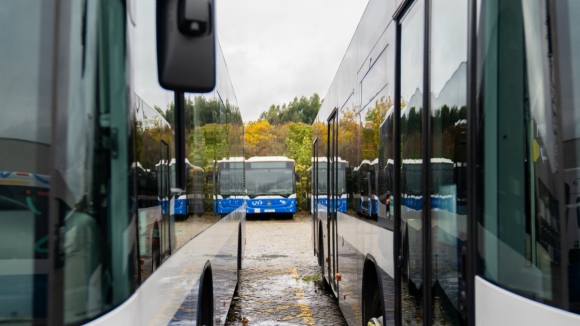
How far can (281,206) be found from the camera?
2861 centimetres

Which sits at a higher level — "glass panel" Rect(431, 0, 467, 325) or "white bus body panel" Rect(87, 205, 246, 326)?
"glass panel" Rect(431, 0, 467, 325)

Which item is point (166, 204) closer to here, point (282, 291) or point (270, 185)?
point (282, 291)

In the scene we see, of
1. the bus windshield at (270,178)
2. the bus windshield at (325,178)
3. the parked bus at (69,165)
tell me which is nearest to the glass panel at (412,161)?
the parked bus at (69,165)

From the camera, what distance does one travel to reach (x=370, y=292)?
5055 mm

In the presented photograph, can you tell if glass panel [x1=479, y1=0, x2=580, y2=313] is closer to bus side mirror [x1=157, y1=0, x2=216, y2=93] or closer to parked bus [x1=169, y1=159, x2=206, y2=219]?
bus side mirror [x1=157, y1=0, x2=216, y2=93]

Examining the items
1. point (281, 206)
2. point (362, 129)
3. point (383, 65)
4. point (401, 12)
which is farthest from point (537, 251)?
point (281, 206)

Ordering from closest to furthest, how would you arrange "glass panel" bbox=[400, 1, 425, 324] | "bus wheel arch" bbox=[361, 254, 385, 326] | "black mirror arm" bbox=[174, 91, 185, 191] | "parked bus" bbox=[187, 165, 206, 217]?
"black mirror arm" bbox=[174, 91, 185, 191], "glass panel" bbox=[400, 1, 425, 324], "parked bus" bbox=[187, 165, 206, 217], "bus wheel arch" bbox=[361, 254, 385, 326]

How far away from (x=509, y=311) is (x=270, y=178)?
26504 millimetres

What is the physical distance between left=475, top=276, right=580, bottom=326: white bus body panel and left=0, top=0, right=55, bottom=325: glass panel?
1526 mm

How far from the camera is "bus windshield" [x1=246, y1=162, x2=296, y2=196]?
28406mm

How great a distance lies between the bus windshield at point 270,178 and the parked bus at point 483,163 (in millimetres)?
24436

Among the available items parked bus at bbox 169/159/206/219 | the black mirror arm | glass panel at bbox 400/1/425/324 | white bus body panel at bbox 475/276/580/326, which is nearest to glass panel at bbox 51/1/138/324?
the black mirror arm

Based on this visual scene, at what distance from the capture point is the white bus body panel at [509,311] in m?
1.96

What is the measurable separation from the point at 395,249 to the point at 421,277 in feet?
1.94
